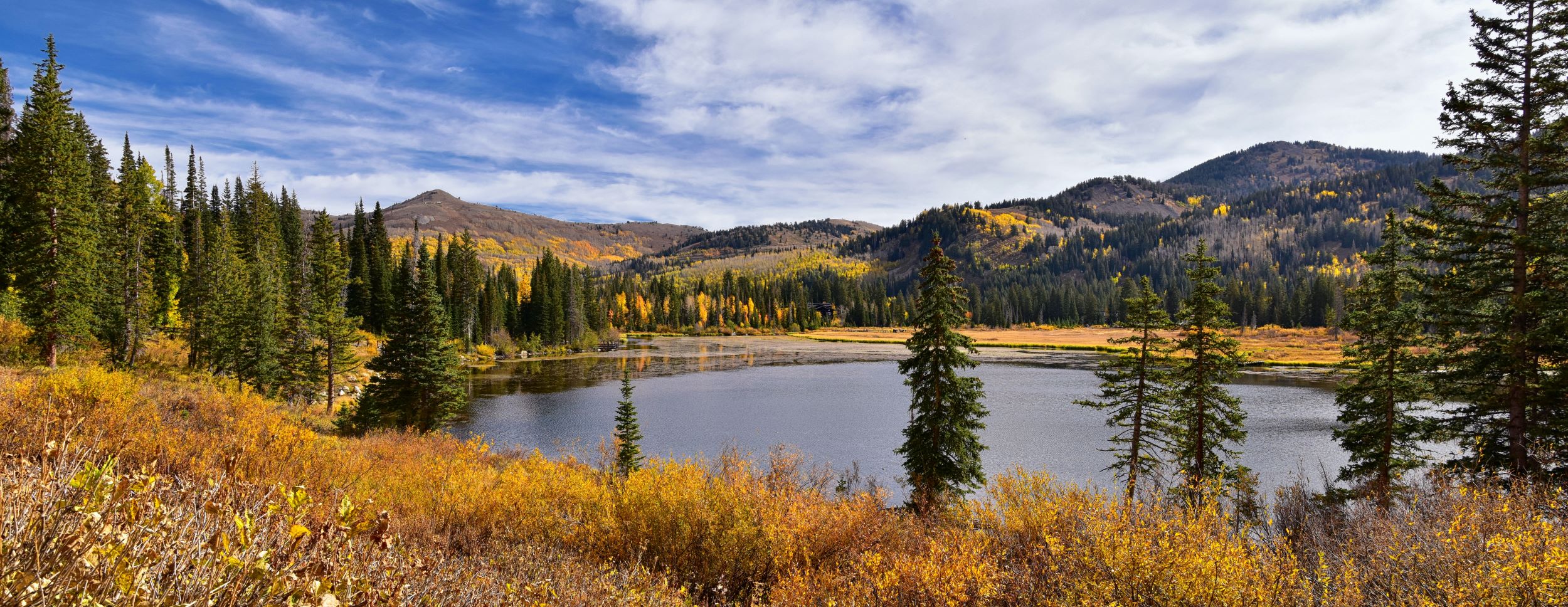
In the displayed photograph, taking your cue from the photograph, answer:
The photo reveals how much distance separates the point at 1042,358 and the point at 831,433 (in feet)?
166

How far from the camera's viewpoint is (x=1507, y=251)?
53.7ft

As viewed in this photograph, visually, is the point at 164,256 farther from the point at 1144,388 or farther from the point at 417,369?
the point at 1144,388

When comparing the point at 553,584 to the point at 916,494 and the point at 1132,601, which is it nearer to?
the point at 1132,601

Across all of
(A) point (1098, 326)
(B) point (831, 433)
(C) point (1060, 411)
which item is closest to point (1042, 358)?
(C) point (1060, 411)

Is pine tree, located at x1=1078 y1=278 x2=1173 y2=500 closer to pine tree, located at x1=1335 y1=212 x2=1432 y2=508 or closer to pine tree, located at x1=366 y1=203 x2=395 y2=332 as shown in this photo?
pine tree, located at x1=1335 y1=212 x2=1432 y2=508

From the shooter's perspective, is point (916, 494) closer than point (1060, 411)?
Yes

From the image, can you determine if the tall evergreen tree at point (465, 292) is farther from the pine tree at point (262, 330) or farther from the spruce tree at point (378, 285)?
the pine tree at point (262, 330)

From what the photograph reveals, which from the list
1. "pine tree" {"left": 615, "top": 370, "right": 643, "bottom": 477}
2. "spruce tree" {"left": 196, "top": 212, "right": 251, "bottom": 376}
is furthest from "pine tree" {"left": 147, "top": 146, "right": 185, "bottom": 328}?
"pine tree" {"left": 615, "top": 370, "right": 643, "bottom": 477}

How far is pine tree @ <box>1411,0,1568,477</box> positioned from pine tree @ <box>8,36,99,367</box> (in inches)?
1652

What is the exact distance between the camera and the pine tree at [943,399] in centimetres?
2019

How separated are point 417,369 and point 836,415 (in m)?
22.1

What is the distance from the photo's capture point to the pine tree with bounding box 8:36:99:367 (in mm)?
23578

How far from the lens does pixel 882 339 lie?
390ft

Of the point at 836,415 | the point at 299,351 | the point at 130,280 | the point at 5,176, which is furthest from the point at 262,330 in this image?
the point at 836,415
